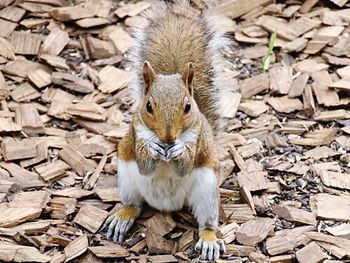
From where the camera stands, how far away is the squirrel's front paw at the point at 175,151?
3510mm

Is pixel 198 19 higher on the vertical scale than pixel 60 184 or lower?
higher

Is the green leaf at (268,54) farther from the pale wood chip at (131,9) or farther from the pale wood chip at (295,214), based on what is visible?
the pale wood chip at (295,214)

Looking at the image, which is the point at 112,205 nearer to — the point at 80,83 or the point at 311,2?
the point at 80,83

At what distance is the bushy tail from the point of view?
411cm

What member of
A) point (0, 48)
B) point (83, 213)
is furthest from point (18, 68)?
point (83, 213)

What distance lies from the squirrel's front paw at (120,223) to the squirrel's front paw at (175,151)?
21.7 inches

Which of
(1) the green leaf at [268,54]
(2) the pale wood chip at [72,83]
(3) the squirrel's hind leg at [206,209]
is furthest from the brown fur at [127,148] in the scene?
(1) the green leaf at [268,54]

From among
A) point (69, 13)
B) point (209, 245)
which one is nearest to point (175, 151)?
point (209, 245)

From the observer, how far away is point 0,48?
4.99 m

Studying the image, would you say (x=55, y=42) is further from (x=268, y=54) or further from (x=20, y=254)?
(x=20, y=254)

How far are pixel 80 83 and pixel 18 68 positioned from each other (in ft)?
1.29

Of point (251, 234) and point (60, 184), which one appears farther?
point (60, 184)

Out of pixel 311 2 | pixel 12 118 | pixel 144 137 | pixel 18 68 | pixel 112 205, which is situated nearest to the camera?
pixel 144 137

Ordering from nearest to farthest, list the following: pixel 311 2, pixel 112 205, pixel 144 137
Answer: pixel 144 137 < pixel 112 205 < pixel 311 2
